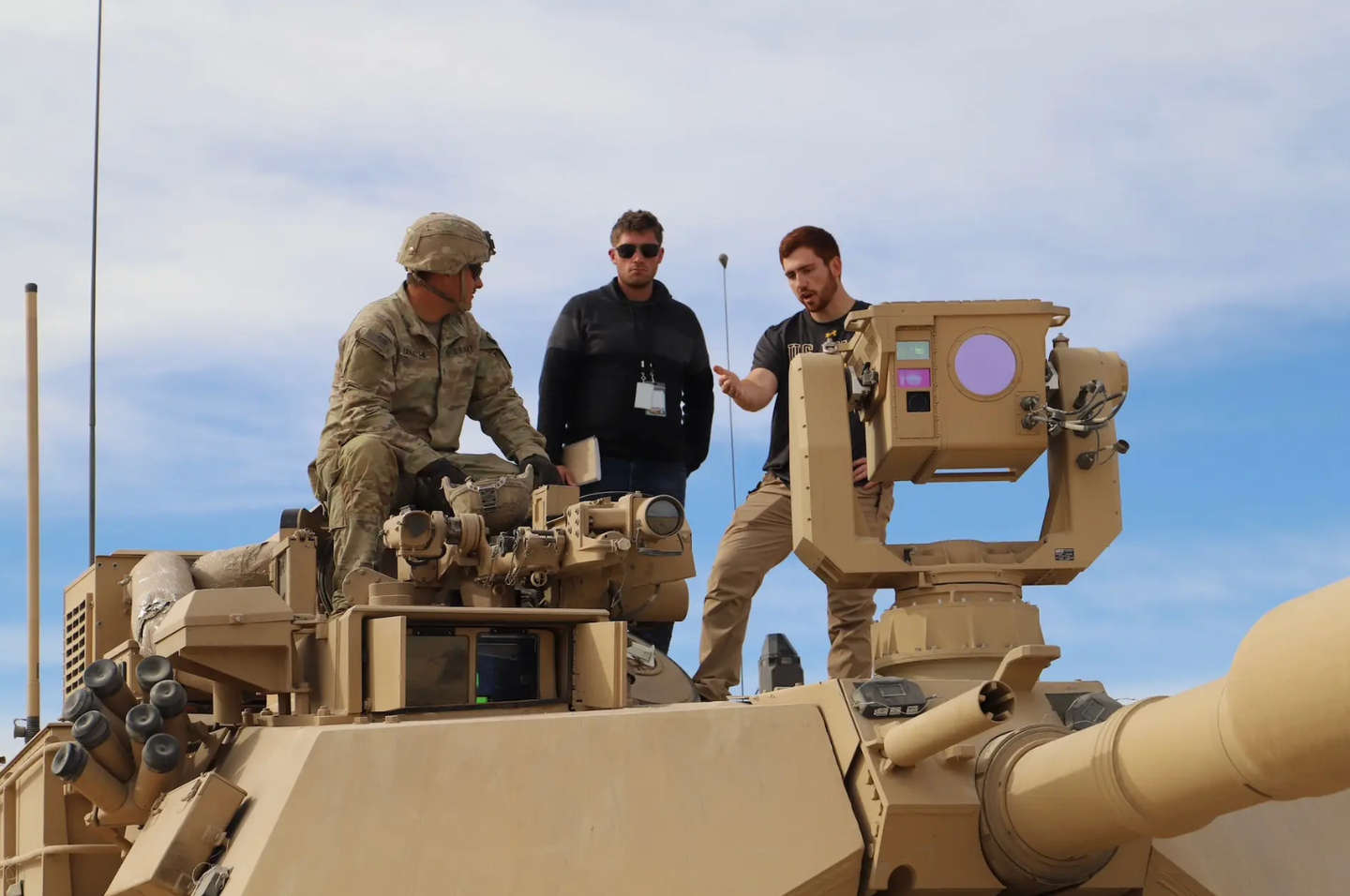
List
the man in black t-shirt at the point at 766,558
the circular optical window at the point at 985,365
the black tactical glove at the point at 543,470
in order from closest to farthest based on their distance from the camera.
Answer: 1. the circular optical window at the point at 985,365
2. the man in black t-shirt at the point at 766,558
3. the black tactical glove at the point at 543,470

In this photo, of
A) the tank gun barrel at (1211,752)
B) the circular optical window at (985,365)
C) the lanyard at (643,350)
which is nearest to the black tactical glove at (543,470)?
the lanyard at (643,350)

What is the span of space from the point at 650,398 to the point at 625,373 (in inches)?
11.1

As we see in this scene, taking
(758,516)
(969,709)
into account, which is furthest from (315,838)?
(758,516)

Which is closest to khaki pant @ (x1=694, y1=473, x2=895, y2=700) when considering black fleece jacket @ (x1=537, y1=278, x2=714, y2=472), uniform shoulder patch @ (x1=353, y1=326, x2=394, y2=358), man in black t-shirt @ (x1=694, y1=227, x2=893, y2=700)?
man in black t-shirt @ (x1=694, y1=227, x2=893, y2=700)

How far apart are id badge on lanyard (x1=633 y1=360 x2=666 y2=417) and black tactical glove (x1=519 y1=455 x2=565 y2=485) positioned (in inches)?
43.1

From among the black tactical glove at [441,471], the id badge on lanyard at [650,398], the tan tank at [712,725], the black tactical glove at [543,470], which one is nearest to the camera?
the tan tank at [712,725]

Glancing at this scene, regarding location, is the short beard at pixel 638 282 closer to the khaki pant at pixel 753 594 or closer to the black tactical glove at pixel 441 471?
the khaki pant at pixel 753 594

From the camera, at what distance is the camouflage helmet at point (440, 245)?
11195mm

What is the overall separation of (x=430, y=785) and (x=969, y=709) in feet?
7.43

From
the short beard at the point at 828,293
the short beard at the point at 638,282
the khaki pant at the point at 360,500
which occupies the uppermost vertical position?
the short beard at the point at 638,282

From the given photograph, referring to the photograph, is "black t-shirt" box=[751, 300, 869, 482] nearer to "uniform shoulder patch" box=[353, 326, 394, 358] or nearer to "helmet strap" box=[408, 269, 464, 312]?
"helmet strap" box=[408, 269, 464, 312]

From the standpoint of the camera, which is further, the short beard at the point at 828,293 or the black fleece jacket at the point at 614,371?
the black fleece jacket at the point at 614,371

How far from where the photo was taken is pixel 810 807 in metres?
7.55

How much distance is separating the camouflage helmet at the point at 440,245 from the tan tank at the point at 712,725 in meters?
1.63
